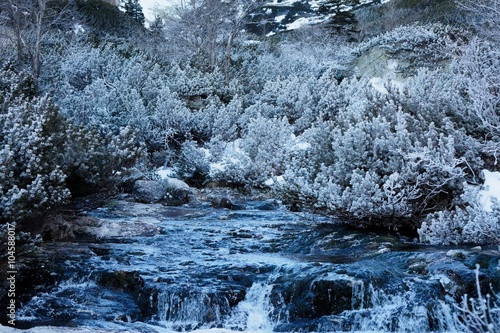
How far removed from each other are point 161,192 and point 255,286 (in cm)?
493

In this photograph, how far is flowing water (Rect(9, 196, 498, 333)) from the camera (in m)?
3.79

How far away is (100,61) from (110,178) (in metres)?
8.88

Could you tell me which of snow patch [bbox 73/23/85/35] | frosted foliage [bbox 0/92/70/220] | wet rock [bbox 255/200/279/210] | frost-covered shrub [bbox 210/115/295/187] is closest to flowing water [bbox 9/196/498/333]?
frosted foliage [bbox 0/92/70/220]

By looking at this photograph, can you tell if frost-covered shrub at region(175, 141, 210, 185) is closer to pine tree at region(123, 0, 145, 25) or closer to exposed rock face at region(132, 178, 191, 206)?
exposed rock face at region(132, 178, 191, 206)

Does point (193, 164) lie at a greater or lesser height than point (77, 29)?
lesser

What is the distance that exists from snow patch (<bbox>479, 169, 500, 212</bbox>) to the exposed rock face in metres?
5.06

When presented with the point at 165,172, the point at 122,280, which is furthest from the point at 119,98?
the point at 122,280

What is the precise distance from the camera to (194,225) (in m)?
6.85

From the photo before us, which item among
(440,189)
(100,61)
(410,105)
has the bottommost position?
(440,189)

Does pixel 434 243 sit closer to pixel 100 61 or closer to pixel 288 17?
pixel 100 61

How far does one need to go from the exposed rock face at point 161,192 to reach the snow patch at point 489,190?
199 inches

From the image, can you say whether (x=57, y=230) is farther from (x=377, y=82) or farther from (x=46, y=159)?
(x=377, y=82)

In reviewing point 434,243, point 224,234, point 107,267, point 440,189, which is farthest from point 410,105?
point 107,267

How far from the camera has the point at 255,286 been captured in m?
4.28
